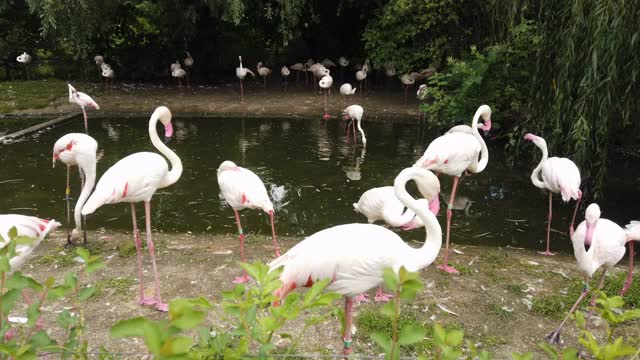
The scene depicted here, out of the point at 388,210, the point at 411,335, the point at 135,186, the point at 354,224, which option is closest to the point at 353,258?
the point at 354,224

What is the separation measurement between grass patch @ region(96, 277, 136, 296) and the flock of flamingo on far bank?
184mm

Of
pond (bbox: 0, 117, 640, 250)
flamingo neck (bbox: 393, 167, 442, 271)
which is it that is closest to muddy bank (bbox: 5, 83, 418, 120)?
pond (bbox: 0, 117, 640, 250)

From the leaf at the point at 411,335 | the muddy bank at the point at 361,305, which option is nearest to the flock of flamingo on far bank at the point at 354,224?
the muddy bank at the point at 361,305

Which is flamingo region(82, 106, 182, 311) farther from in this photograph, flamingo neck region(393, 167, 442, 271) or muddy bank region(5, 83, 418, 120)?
muddy bank region(5, 83, 418, 120)

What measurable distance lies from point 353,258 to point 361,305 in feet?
4.26

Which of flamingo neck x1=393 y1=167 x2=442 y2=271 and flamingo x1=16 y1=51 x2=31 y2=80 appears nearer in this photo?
flamingo neck x1=393 y1=167 x2=442 y2=271

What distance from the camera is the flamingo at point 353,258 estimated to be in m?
2.67

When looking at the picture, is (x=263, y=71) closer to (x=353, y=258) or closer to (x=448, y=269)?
(x=448, y=269)

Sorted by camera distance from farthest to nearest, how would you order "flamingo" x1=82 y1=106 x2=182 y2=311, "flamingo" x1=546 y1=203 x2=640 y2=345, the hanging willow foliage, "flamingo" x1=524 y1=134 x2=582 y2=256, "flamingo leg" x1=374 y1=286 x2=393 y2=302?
"flamingo" x1=524 y1=134 x2=582 y2=256 → the hanging willow foliage → "flamingo leg" x1=374 y1=286 x2=393 y2=302 → "flamingo" x1=82 y1=106 x2=182 y2=311 → "flamingo" x1=546 y1=203 x2=640 y2=345

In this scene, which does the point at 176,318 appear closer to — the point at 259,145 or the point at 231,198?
the point at 231,198

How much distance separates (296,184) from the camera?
22.5ft

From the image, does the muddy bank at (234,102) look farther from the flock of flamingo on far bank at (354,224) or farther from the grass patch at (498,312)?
the grass patch at (498,312)

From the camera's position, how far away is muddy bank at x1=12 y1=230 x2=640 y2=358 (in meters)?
3.43

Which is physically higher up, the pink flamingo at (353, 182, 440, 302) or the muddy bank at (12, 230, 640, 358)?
the pink flamingo at (353, 182, 440, 302)
